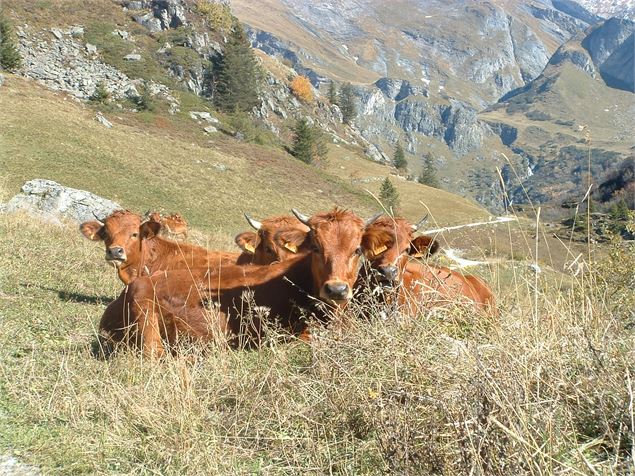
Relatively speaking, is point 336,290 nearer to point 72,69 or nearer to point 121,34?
point 72,69

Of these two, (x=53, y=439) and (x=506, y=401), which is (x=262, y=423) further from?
(x=506, y=401)

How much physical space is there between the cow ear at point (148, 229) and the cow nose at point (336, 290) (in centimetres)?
601

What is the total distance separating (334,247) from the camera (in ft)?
20.1

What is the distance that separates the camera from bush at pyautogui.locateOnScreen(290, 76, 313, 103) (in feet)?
340

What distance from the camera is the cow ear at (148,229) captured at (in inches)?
418

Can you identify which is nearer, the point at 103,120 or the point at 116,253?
the point at 116,253

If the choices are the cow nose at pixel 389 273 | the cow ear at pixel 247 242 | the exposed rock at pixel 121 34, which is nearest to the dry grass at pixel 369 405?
the cow nose at pixel 389 273

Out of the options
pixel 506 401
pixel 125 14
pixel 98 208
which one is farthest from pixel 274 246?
pixel 125 14

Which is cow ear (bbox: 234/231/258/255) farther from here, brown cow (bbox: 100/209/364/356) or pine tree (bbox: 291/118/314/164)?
pine tree (bbox: 291/118/314/164)

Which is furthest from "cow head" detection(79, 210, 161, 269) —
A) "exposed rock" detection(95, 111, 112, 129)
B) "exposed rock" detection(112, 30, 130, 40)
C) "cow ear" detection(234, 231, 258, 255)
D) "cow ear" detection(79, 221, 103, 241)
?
"exposed rock" detection(112, 30, 130, 40)

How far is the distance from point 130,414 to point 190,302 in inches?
98.2

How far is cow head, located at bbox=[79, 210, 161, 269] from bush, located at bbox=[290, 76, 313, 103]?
315 ft

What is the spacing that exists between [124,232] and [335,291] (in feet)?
20.5

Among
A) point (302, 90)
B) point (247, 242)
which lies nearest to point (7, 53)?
point (247, 242)
